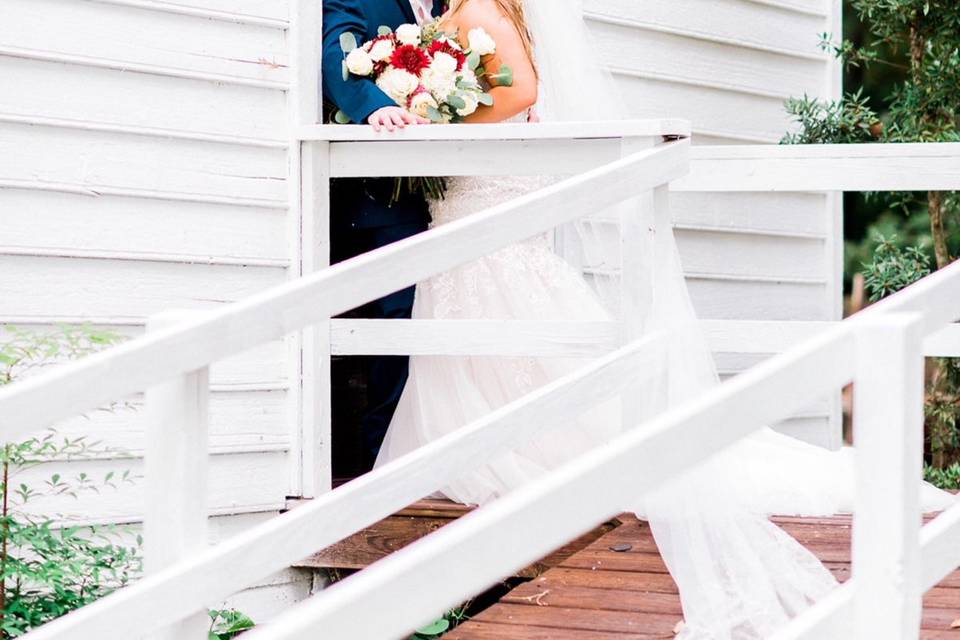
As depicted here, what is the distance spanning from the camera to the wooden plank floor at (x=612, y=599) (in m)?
3.16

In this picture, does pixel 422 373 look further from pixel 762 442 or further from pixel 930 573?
pixel 930 573

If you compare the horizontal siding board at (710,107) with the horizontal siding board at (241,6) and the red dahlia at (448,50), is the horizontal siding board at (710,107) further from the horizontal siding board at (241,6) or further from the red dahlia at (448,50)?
the horizontal siding board at (241,6)

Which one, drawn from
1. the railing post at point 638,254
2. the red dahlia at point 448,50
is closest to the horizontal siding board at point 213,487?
the railing post at point 638,254

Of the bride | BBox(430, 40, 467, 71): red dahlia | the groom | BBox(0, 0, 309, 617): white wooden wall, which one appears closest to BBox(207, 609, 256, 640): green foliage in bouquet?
BBox(0, 0, 309, 617): white wooden wall

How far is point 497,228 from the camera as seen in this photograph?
2.92m

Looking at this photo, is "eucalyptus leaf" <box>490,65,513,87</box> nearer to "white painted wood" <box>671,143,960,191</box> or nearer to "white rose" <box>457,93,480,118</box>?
"white rose" <box>457,93,480,118</box>

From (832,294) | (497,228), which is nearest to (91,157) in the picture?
(497,228)

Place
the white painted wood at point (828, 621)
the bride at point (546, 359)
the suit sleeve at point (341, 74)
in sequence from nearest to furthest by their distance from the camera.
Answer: the white painted wood at point (828, 621)
the bride at point (546, 359)
the suit sleeve at point (341, 74)

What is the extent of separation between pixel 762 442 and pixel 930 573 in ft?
7.72

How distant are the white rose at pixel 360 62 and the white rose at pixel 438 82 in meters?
0.17

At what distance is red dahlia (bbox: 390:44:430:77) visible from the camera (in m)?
4.50

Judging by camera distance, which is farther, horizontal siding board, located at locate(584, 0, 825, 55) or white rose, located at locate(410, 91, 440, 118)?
horizontal siding board, located at locate(584, 0, 825, 55)

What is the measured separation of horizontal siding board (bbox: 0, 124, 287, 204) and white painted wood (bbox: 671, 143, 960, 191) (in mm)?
1375

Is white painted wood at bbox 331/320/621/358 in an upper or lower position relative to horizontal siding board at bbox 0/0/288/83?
lower
